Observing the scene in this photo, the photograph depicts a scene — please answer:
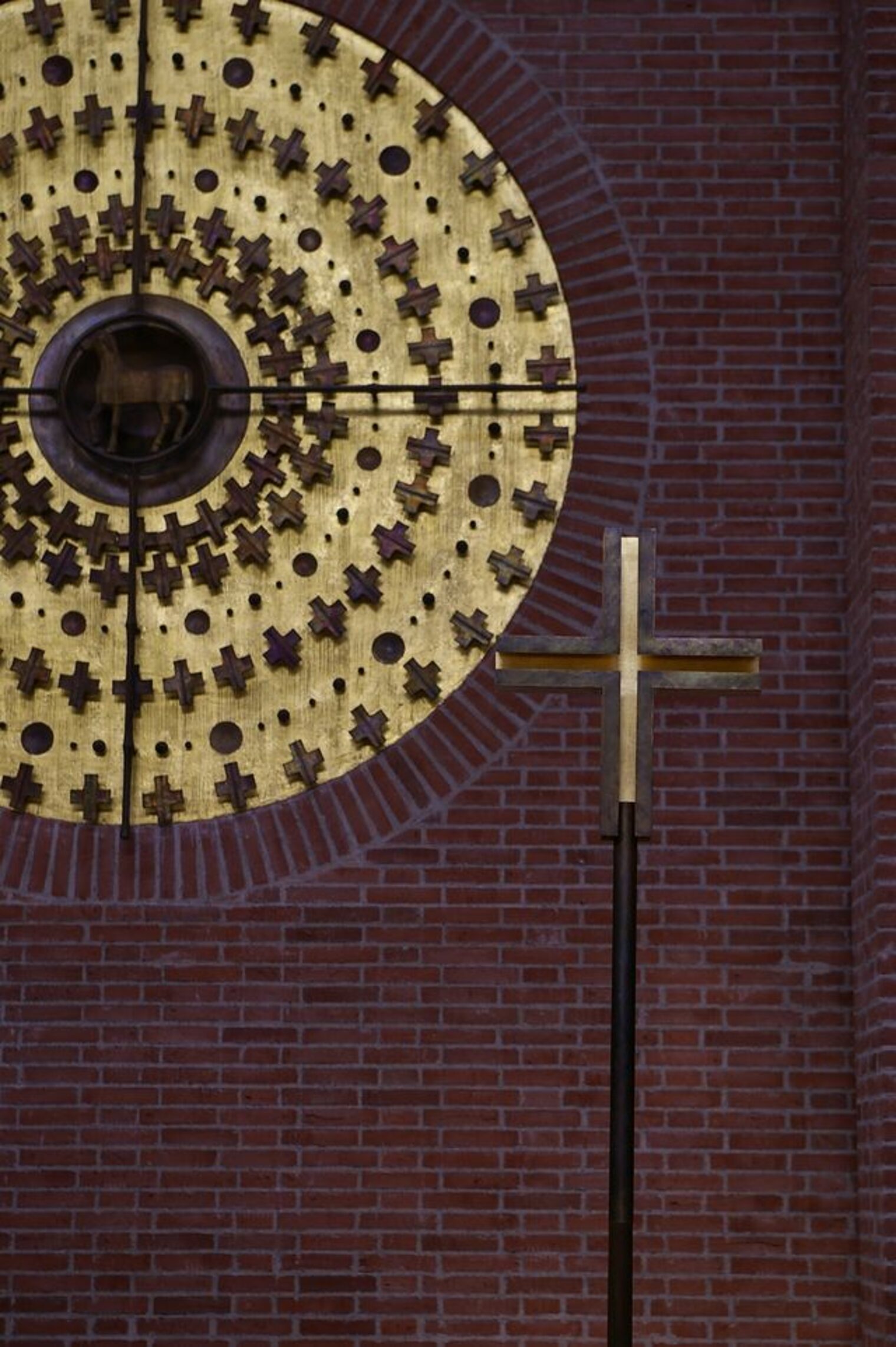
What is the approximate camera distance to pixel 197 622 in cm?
657

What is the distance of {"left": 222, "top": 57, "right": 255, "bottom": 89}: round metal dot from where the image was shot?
6746 millimetres

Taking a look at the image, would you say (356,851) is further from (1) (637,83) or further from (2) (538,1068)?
(1) (637,83)

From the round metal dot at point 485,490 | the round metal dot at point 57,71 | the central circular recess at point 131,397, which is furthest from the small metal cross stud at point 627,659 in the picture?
the round metal dot at point 57,71

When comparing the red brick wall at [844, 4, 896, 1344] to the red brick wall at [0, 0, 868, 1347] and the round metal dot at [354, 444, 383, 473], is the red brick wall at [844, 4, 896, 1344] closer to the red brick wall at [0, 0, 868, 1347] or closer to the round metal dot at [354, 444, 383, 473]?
the red brick wall at [0, 0, 868, 1347]

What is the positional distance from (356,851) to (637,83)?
7.49 feet

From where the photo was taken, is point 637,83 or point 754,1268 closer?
point 754,1268

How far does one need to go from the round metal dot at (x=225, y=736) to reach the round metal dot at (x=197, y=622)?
0.26 meters

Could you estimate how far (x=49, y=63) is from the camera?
268 inches

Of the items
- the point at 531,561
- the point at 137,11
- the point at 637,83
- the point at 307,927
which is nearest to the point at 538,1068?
the point at 307,927

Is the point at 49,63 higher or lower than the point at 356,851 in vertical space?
higher

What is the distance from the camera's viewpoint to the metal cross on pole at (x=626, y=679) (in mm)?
5027

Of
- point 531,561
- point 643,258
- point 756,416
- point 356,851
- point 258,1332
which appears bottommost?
point 258,1332

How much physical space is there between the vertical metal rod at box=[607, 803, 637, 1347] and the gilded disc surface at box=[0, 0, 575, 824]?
1524 millimetres

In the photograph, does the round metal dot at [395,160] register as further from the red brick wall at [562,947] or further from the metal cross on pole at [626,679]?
the metal cross on pole at [626,679]
